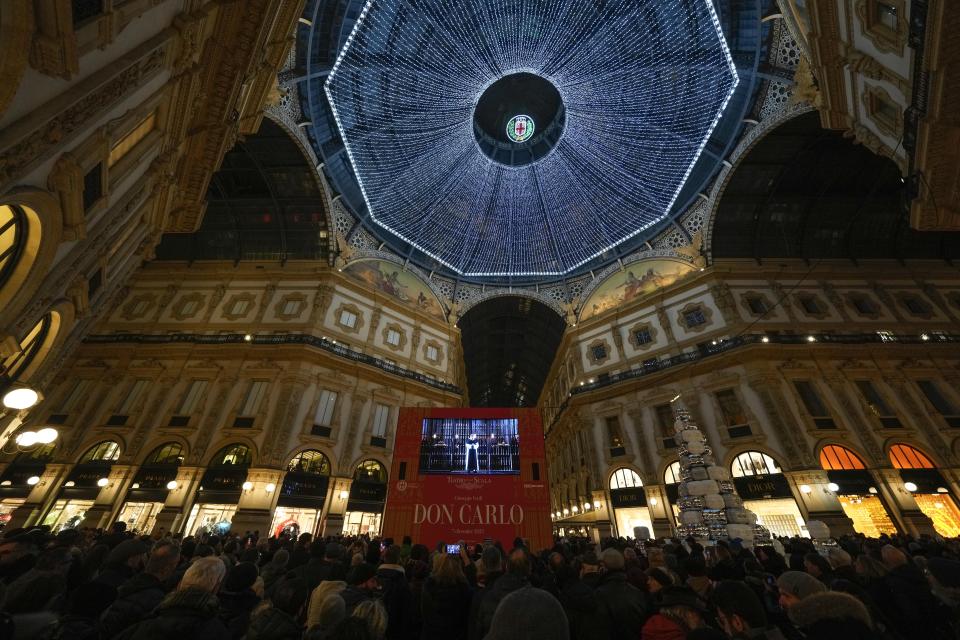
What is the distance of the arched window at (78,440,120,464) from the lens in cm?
1938

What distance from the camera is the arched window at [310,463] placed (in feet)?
65.7

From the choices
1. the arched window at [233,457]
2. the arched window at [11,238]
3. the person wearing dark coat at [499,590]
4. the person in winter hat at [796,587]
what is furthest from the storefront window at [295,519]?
the person in winter hat at [796,587]

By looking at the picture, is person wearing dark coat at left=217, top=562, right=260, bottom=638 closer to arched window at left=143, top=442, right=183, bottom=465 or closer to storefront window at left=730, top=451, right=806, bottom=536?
arched window at left=143, top=442, right=183, bottom=465

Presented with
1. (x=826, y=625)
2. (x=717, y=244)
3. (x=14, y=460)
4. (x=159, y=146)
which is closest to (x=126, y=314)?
(x=14, y=460)

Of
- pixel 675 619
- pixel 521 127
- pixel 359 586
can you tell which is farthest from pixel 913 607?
pixel 521 127

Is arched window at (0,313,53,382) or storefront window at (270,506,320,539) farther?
storefront window at (270,506,320,539)

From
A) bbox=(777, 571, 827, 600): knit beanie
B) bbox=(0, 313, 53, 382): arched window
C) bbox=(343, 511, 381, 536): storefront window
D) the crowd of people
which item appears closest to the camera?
the crowd of people

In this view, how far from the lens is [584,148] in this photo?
24781 millimetres

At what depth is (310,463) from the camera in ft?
67.4

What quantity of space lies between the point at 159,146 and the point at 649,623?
13926mm

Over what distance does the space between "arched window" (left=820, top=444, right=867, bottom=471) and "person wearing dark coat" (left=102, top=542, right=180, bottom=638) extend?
25.2 m

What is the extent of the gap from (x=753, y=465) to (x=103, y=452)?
3364 cm

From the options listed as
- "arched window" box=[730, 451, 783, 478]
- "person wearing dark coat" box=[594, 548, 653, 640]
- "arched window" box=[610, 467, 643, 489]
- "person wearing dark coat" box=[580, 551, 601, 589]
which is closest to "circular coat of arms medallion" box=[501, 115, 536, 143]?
"arched window" box=[610, 467, 643, 489]

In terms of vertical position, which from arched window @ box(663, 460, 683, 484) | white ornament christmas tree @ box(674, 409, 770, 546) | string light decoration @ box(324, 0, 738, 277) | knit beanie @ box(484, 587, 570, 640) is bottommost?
knit beanie @ box(484, 587, 570, 640)
